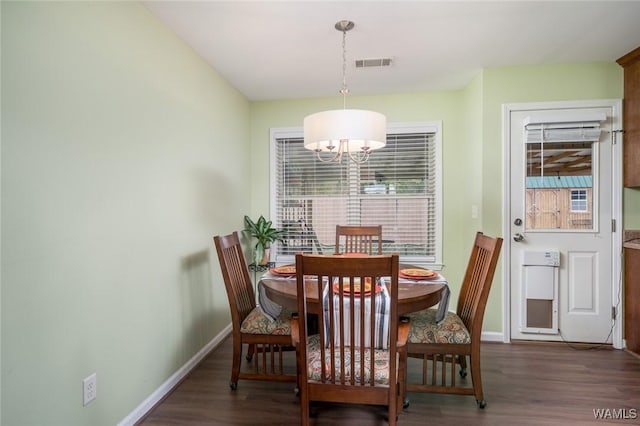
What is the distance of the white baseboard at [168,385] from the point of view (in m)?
1.81

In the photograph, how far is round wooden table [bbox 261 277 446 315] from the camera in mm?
1695

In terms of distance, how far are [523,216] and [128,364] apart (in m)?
3.20

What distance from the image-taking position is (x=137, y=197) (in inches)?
73.6

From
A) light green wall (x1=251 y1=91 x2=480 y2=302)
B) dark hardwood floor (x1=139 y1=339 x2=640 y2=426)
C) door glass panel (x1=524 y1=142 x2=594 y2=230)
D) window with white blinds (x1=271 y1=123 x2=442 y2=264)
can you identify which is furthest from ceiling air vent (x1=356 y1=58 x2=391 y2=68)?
dark hardwood floor (x1=139 y1=339 x2=640 y2=426)

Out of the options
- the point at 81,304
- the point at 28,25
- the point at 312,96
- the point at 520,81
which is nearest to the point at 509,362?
the point at 520,81

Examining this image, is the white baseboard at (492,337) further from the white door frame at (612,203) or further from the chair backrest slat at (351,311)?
the chair backrest slat at (351,311)

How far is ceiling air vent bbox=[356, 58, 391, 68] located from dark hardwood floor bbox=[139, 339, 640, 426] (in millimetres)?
2541

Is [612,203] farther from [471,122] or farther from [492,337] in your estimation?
[492,337]

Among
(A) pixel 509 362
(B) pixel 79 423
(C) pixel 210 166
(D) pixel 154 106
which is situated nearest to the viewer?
(B) pixel 79 423

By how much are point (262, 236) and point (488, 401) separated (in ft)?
7.92

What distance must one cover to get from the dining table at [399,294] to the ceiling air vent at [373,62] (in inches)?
71.2

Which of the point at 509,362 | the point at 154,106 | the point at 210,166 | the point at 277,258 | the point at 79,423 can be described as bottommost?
the point at 509,362

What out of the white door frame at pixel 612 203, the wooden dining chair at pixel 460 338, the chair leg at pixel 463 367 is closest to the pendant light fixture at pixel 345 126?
the wooden dining chair at pixel 460 338

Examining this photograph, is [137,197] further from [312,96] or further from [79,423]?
[312,96]
